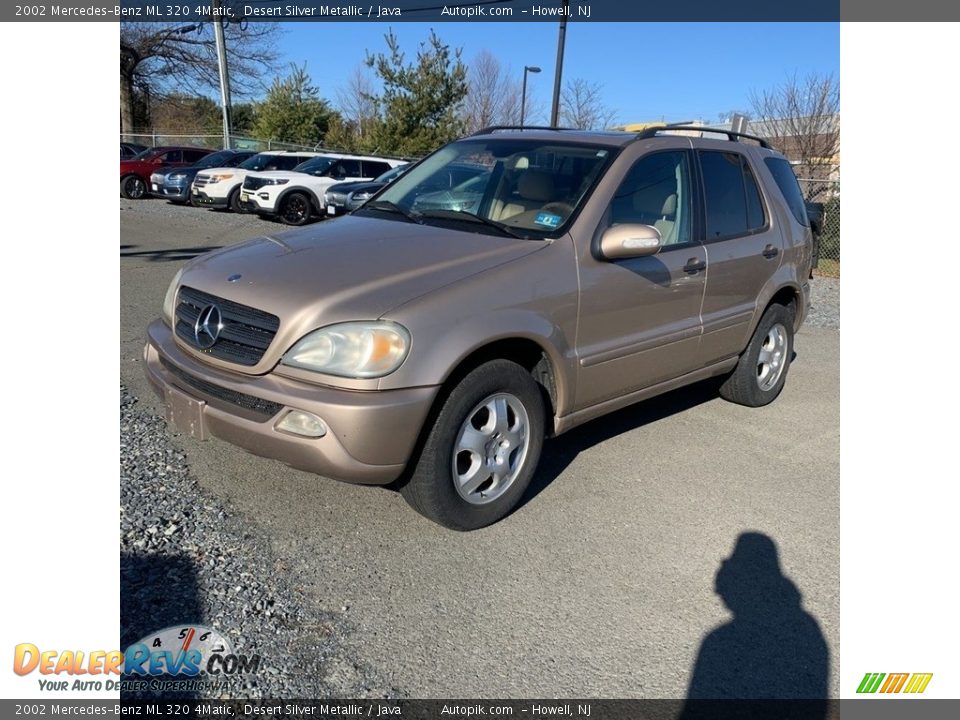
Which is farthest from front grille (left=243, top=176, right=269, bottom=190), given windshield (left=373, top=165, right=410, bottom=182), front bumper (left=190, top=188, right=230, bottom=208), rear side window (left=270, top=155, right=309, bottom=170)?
windshield (left=373, top=165, right=410, bottom=182)

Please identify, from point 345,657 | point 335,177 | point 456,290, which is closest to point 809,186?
point 335,177

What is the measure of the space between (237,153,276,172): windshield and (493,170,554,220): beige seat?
16115mm

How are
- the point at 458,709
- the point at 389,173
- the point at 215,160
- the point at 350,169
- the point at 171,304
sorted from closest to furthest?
1. the point at 458,709
2. the point at 171,304
3. the point at 389,173
4. the point at 350,169
5. the point at 215,160

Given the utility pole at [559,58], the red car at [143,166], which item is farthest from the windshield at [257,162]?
the utility pole at [559,58]

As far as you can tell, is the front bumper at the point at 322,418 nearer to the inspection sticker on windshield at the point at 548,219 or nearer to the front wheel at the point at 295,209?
the inspection sticker on windshield at the point at 548,219

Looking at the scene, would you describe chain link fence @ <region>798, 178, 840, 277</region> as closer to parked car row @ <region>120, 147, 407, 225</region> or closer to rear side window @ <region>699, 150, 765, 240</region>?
parked car row @ <region>120, 147, 407, 225</region>

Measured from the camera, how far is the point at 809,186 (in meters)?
16.6

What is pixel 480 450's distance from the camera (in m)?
3.61

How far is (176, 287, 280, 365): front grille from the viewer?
3.34 metres

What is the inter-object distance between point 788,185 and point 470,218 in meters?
3.00

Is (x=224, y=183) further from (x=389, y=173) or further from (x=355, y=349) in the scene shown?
(x=355, y=349)

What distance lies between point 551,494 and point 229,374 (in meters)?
1.79

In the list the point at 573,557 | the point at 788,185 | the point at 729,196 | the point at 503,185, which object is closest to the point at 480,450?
the point at 573,557
